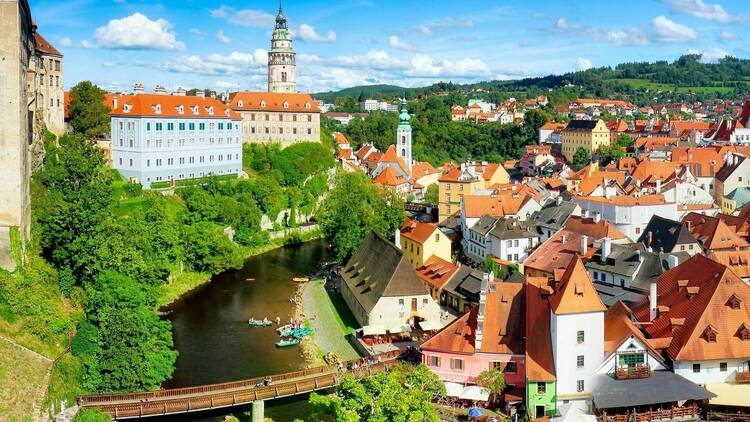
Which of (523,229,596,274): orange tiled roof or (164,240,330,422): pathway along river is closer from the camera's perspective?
(164,240,330,422): pathway along river

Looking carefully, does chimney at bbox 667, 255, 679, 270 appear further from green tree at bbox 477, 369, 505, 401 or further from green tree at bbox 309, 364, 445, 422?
green tree at bbox 309, 364, 445, 422

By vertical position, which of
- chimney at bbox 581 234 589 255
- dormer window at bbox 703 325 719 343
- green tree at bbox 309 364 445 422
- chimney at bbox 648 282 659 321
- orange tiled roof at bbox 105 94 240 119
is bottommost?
green tree at bbox 309 364 445 422

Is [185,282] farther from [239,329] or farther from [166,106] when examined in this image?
[166,106]

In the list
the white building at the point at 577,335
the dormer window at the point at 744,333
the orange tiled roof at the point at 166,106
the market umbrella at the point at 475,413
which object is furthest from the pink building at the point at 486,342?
the orange tiled roof at the point at 166,106

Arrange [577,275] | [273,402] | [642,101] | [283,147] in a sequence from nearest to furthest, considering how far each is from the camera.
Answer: [577,275]
[273,402]
[283,147]
[642,101]

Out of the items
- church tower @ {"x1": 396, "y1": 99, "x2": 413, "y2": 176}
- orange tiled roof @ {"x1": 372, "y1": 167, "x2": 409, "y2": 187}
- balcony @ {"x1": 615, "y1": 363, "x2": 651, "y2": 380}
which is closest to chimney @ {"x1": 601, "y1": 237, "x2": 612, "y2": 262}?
balcony @ {"x1": 615, "y1": 363, "x2": 651, "y2": 380}

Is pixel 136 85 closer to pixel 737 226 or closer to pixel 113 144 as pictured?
pixel 113 144

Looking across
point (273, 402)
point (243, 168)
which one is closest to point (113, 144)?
point (243, 168)

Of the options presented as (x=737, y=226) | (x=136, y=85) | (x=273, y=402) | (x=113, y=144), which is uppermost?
(x=136, y=85)
